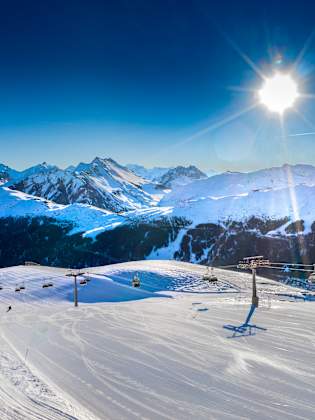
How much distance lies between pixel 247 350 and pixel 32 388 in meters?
Answer: 9.08

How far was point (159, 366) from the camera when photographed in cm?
1483

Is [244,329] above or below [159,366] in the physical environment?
above

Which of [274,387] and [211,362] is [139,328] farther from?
[274,387]

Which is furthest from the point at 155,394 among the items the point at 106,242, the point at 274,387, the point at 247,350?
the point at 106,242

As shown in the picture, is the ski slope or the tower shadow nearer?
the ski slope

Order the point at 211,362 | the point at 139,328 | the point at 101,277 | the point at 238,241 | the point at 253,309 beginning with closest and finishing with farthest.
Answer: the point at 211,362 < the point at 139,328 < the point at 253,309 < the point at 101,277 < the point at 238,241

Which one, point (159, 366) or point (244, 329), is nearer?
point (159, 366)

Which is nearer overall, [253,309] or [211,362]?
[211,362]

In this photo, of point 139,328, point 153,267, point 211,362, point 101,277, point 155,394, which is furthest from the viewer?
point 153,267

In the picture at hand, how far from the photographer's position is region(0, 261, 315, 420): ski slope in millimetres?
10852

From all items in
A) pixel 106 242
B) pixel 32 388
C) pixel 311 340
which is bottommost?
pixel 32 388

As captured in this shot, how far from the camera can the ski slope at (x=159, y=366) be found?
1085cm

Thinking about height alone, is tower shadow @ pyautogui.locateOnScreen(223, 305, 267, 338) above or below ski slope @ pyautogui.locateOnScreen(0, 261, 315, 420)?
above

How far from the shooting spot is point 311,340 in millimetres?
17938
